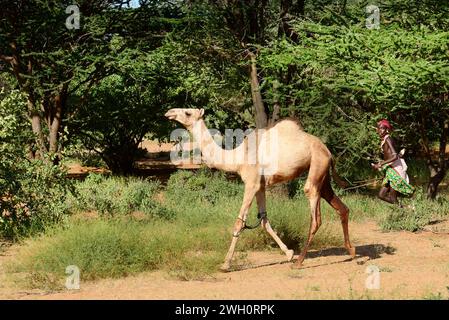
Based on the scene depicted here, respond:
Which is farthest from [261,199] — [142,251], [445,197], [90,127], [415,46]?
[90,127]

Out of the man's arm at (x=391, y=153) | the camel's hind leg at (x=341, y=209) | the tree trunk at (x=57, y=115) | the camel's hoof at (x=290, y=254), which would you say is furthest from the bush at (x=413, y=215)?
the tree trunk at (x=57, y=115)

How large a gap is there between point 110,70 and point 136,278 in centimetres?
1127

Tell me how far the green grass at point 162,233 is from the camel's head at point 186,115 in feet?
5.37

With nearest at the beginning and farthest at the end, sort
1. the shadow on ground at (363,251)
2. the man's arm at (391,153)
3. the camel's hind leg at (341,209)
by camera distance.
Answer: the camel's hind leg at (341,209)
the shadow on ground at (363,251)
the man's arm at (391,153)

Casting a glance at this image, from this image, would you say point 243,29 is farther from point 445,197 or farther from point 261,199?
point 261,199

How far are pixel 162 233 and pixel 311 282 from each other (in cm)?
259

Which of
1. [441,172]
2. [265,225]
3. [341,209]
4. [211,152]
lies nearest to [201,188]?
[441,172]

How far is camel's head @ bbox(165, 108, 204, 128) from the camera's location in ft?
31.8

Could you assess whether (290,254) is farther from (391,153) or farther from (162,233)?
(391,153)

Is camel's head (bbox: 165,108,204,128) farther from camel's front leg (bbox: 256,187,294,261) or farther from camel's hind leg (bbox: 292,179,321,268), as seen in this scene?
camel's hind leg (bbox: 292,179,321,268)

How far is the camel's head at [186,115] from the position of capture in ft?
31.8

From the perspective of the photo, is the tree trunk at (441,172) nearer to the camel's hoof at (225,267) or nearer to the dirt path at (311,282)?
the dirt path at (311,282)

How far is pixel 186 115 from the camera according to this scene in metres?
9.77

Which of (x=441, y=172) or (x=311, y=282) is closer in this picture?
(x=311, y=282)
